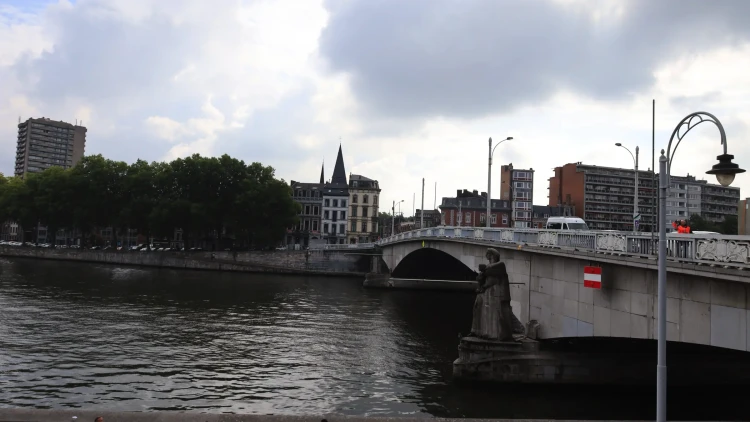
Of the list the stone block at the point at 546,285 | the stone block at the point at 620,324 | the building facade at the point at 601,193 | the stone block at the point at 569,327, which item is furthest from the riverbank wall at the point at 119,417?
the building facade at the point at 601,193

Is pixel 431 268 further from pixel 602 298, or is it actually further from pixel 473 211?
pixel 473 211

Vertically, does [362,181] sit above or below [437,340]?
above

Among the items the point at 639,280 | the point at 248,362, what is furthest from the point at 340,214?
the point at 639,280

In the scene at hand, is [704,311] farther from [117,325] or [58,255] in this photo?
[58,255]

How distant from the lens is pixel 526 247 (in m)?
25.7

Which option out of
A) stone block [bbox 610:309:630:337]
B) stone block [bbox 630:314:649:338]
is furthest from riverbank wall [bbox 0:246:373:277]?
stone block [bbox 630:314:649:338]

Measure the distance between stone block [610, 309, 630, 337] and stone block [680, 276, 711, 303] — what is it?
2952 millimetres

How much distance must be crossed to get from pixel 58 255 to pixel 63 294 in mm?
63022

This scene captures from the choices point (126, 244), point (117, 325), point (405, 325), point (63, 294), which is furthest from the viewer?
point (126, 244)

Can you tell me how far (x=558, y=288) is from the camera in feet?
76.0

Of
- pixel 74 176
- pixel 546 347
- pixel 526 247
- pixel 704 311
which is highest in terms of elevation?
pixel 74 176

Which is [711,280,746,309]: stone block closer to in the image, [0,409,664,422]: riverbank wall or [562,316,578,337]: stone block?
[562,316,578,337]: stone block

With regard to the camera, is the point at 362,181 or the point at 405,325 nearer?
the point at 405,325

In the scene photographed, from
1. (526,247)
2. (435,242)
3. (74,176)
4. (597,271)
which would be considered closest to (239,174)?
(74,176)
